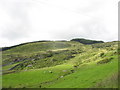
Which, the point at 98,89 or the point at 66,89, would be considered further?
the point at 66,89

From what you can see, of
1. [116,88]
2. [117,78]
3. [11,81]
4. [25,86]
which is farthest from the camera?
[11,81]

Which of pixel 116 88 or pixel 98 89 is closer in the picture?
pixel 116 88

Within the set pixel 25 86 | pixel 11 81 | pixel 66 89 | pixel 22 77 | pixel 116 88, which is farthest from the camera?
pixel 22 77

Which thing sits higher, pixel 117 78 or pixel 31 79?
pixel 117 78

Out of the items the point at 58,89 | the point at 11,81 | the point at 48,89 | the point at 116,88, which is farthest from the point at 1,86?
the point at 116,88

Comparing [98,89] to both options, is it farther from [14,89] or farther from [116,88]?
[14,89]

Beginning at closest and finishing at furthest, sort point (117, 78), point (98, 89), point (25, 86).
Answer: point (98, 89)
point (117, 78)
point (25, 86)

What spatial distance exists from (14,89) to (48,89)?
40.9 ft

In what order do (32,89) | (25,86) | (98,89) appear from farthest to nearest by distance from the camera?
1. (25,86)
2. (32,89)
3. (98,89)

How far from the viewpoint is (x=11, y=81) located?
188 ft

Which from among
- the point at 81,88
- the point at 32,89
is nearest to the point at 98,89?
the point at 81,88

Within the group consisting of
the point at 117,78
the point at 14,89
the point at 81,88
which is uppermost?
the point at 117,78

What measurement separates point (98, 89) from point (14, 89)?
27363mm

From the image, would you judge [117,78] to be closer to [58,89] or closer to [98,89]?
[98,89]
